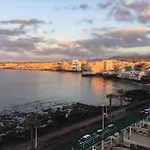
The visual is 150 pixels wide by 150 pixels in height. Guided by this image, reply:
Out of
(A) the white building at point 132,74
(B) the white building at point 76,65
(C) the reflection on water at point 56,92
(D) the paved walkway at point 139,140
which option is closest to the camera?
(D) the paved walkway at point 139,140

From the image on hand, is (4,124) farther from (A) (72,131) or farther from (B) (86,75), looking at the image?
(B) (86,75)

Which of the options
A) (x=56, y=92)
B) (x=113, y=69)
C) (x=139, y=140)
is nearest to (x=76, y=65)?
(x=113, y=69)

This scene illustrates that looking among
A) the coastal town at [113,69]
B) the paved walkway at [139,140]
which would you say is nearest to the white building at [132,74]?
the coastal town at [113,69]

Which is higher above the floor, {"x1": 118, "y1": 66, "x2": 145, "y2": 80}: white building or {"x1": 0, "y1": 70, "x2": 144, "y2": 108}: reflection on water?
{"x1": 118, "y1": 66, "x2": 145, "y2": 80}: white building

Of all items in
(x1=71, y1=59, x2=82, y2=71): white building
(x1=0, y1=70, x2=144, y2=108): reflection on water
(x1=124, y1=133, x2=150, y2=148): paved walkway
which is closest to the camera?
(x1=124, y1=133, x2=150, y2=148): paved walkway

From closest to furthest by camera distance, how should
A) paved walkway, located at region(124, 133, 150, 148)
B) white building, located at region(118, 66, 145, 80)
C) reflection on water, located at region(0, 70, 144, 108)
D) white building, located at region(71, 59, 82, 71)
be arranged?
paved walkway, located at region(124, 133, 150, 148), reflection on water, located at region(0, 70, 144, 108), white building, located at region(118, 66, 145, 80), white building, located at region(71, 59, 82, 71)

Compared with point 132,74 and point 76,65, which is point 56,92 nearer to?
point 132,74

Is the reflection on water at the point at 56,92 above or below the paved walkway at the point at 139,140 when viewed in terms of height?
below

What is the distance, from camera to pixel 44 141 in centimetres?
2003

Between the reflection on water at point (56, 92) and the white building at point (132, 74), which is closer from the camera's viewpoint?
the reflection on water at point (56, 92)

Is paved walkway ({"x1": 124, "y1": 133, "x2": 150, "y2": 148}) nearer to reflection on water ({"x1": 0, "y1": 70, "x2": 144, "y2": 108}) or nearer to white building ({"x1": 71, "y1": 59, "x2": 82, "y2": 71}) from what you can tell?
reflection on water ({"x1": 0, "y1": 70, "x2": 144, "y2": 108})

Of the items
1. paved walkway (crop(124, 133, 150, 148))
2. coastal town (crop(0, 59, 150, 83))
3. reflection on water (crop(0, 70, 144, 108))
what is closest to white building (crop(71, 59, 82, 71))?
coastal town (crop(0, 59, 150, 83))

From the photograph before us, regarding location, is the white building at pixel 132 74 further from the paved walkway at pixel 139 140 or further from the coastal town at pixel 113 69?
the paved walkway at pixel 139 140

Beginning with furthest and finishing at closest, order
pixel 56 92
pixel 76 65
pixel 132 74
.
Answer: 1. pixel 76 65
2. pixel 132 74
3. pixel 56 92
